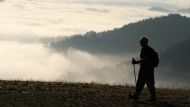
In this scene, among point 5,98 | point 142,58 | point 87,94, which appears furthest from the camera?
point 87,94

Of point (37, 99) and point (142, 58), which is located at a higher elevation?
point (142, 58)

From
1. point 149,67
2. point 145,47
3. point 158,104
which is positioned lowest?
point 158,104

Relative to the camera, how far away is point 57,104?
12984 mm

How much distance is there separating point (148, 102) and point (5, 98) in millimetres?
6170

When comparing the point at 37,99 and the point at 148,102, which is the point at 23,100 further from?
the point at 148,102

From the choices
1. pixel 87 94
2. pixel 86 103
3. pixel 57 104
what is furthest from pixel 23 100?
pixel 87 94

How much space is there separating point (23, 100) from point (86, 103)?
2.63 meters

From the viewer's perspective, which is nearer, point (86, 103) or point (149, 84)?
point (86, 103)

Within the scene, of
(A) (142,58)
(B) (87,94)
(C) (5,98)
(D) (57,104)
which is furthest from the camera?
(B) (87,94)

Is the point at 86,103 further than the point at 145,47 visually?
No

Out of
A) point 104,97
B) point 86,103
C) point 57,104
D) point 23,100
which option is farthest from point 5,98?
point 104,97

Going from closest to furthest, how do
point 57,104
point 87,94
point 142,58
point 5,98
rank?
point 57,104
point 5,98
point 142,58
point 87,94

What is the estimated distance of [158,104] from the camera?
1394 centimetres

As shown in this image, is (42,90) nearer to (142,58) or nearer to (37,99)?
(37,99)
